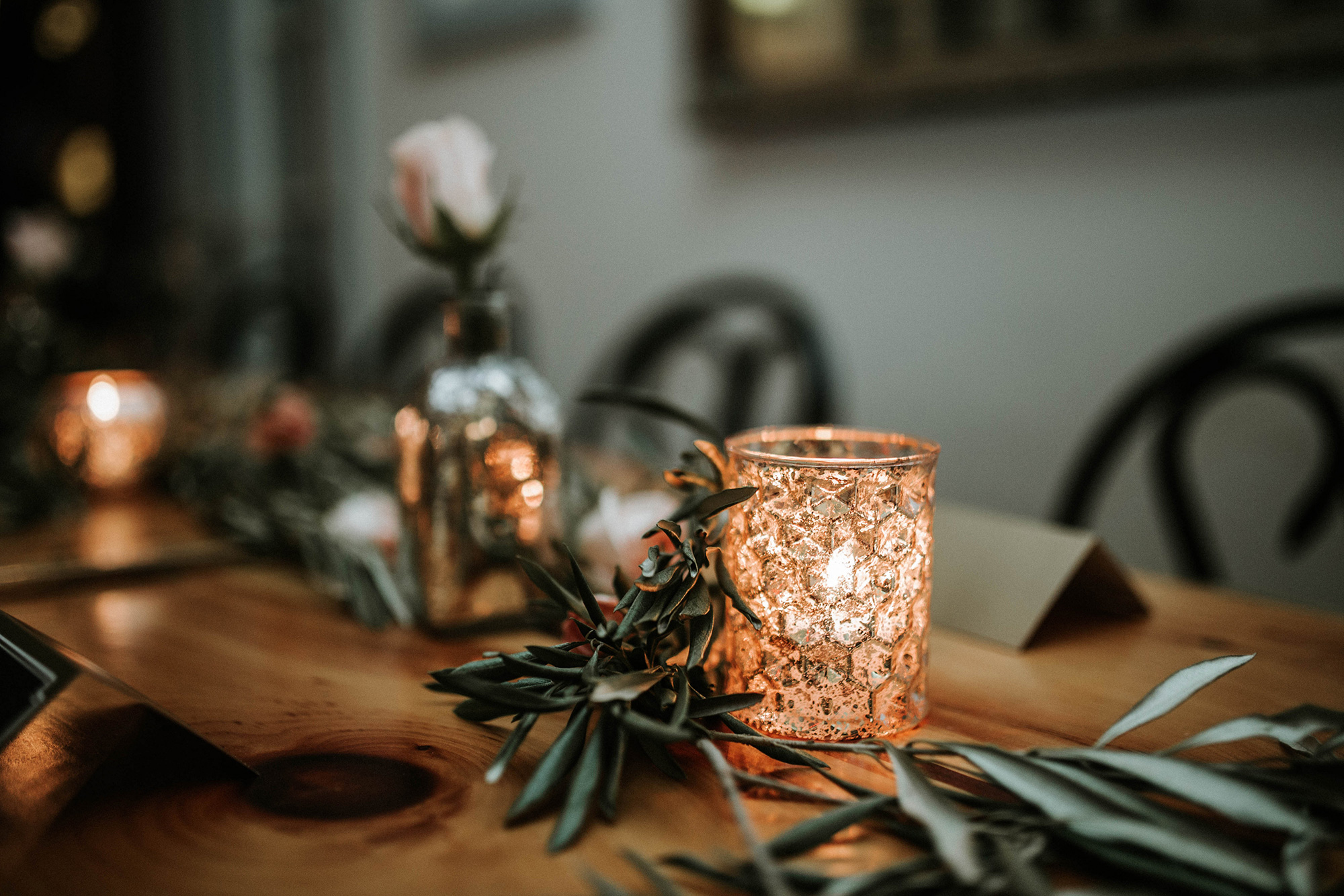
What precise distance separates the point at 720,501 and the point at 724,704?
0.30ft

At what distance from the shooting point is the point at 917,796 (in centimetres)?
35

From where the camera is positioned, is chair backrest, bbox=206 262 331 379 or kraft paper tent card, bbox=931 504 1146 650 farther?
chair backrest, bbox=206 262 331 379

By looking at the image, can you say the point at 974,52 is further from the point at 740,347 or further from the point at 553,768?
the point at 553,768

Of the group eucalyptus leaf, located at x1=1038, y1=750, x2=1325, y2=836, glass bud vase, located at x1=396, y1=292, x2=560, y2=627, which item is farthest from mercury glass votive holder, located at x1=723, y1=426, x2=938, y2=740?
glass bud vase, located at x1=396, y1=292, x2=560, y2=627

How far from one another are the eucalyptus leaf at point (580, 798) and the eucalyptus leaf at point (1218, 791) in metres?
0.21

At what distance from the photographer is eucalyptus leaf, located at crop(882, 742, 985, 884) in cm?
31

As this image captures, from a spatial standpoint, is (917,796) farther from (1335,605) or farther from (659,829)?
(1335,605)

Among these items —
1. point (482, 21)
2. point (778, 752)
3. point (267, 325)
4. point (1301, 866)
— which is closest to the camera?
point (1301, 866)

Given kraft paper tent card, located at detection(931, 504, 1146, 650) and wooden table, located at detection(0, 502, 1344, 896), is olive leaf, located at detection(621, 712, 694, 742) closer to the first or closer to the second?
wooden table, located at detection(0, 502, 1344, 896)

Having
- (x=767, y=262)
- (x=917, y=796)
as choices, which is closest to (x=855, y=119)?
(x=767, y=262)

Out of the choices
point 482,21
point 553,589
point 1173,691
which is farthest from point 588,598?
point 482,21

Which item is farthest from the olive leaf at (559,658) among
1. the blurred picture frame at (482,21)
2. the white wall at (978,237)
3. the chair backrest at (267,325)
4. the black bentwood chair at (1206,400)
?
the blurred picture frame at (482,21)

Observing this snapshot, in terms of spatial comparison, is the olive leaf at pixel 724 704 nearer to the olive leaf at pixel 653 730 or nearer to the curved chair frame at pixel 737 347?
the olive leaf at pixel 653 730

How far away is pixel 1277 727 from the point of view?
0.38 metres
